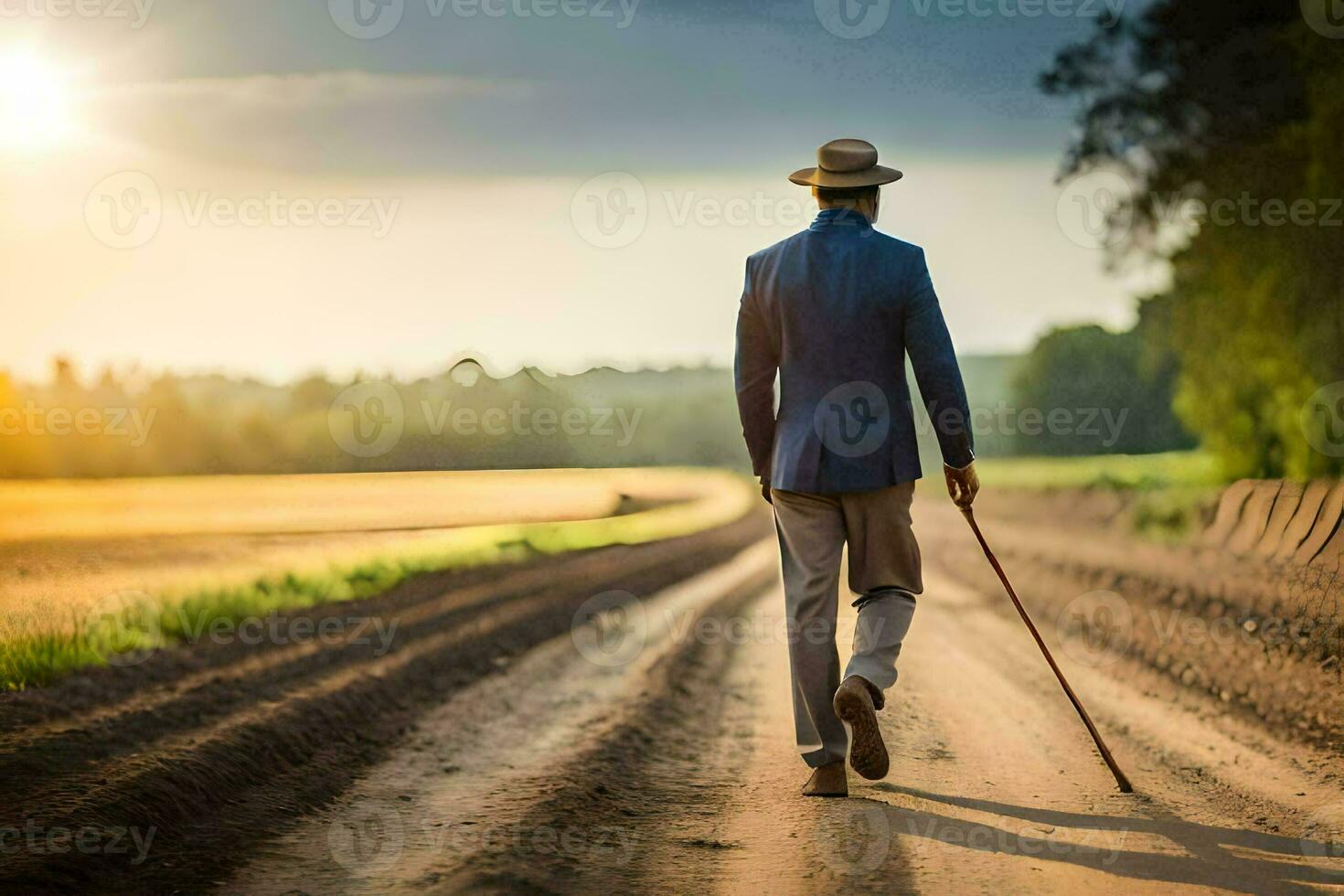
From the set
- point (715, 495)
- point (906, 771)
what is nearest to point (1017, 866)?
point (906, 771)

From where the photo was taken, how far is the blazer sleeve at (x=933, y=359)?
4.90m

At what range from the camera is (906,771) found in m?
5.52

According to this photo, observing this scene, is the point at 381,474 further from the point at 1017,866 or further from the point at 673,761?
the point at 1017,866

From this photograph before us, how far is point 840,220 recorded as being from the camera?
5.11m
